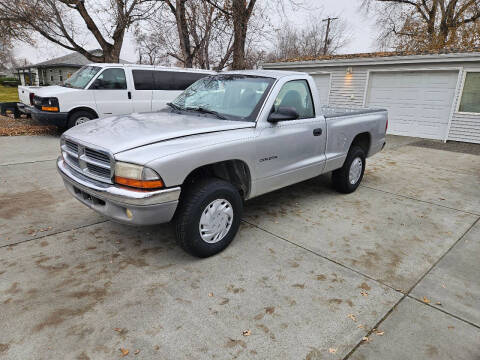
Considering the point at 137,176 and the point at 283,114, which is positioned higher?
the point at 283,114

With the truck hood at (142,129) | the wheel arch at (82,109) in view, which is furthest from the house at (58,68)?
the truck hood at (142,129)

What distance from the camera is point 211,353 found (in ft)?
7.06

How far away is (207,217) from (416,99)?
11.7m

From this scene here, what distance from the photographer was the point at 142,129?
309 cm

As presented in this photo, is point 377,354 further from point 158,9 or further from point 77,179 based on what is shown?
point 158,9

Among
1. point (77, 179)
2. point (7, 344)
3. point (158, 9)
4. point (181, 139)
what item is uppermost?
point (158, 9)

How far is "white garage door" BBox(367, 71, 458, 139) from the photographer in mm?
11359

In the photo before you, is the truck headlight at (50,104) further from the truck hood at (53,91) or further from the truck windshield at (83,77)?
the truck windshield at (83,77)

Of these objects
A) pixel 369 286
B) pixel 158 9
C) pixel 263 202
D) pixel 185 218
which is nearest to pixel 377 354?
pixel 369 286

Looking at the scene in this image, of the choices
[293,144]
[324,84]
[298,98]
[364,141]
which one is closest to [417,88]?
[324,84]

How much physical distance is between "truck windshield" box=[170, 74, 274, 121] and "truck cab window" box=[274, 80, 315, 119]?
8.7 inches

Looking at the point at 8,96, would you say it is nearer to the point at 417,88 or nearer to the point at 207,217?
the point at 417,88

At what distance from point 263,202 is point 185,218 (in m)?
2.16

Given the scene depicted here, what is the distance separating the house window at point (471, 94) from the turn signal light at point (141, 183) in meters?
12.0
